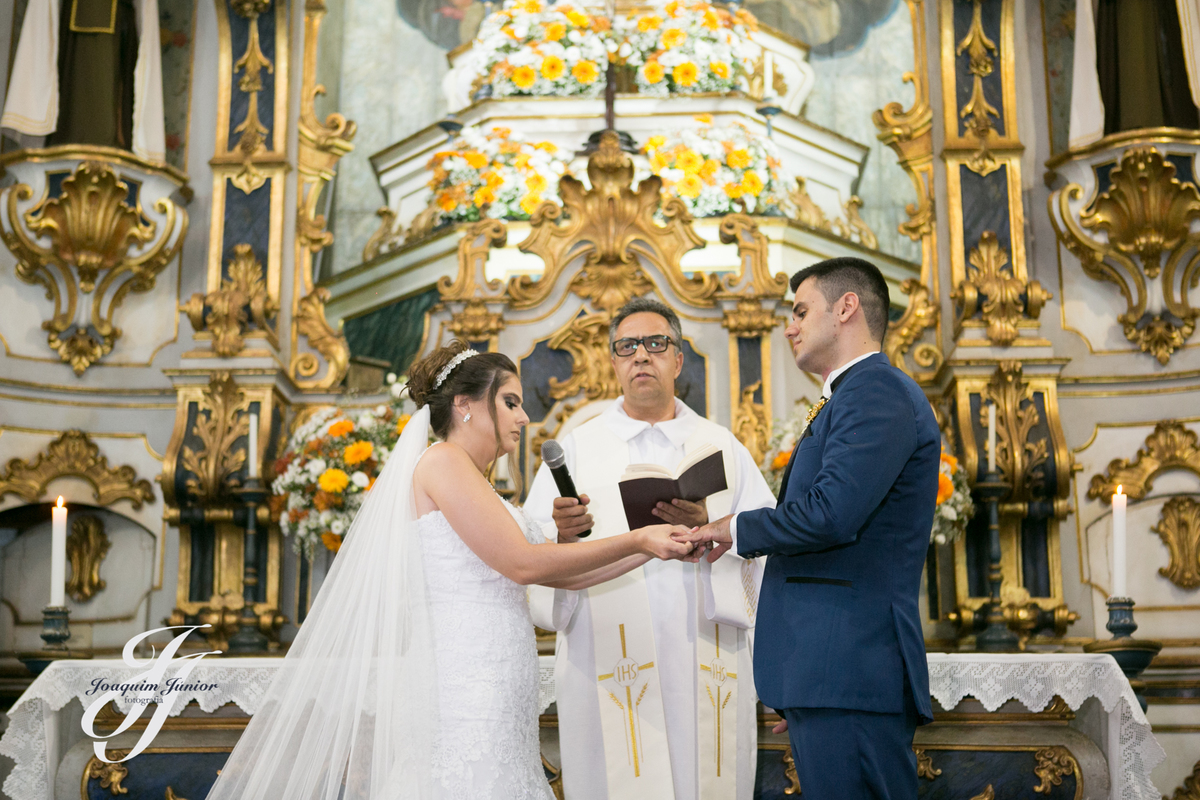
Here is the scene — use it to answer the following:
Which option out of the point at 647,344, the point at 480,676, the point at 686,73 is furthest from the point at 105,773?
the point at 686,73

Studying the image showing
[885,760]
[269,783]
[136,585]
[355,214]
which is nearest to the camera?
[885,760]

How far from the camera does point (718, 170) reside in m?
6.48

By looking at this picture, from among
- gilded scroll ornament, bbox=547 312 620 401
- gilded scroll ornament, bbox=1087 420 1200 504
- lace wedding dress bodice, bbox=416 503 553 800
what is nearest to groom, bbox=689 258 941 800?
lace wedding dress bodice, bbox=416 503 553 800

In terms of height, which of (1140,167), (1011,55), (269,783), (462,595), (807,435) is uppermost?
(1011,55)

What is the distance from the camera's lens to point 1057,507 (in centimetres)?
→ 552

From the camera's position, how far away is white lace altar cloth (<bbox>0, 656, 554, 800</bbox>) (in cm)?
414

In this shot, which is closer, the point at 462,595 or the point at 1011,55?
the point at 462,595

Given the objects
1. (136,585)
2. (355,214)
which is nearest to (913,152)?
(355,214)

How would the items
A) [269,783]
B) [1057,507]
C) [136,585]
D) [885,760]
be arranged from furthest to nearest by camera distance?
[136,585], [1057,507], [269,783], [885,760]

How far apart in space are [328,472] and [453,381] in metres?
2.02

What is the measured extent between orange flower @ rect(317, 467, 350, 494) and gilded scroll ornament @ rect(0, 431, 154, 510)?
4.27ft

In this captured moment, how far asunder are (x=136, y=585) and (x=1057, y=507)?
4.46m

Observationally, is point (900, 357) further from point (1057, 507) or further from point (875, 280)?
point (875, 280)

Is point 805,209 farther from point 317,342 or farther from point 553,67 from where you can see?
point 317,342
